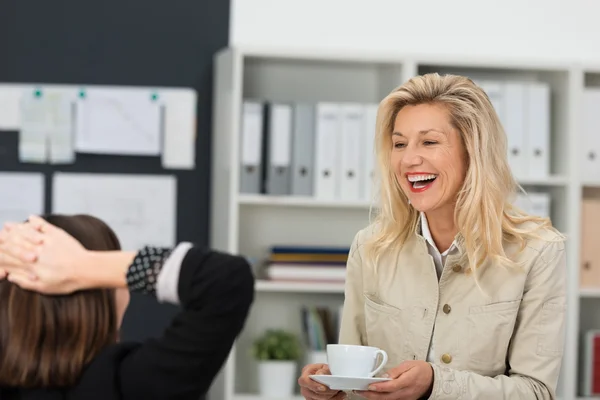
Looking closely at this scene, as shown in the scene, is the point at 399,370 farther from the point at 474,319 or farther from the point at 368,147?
the point at 368,147

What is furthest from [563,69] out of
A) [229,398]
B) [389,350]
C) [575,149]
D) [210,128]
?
[389,350]

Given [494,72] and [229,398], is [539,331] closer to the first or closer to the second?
[229,398]

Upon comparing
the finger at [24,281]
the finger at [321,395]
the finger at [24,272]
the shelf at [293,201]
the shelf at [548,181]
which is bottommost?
the finger at [321,395]

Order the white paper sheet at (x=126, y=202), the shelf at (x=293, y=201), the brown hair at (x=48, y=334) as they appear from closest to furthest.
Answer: the brown hair at (x=48, y=334)
the shelf at (x=293, y=201)
the white paper sheet at (x=126, y=202)

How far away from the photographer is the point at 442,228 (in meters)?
2.10

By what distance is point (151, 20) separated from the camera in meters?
3.89

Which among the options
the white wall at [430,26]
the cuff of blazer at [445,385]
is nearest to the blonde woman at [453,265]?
the cuff of blazer at [445,385]

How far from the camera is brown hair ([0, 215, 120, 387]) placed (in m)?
1.34

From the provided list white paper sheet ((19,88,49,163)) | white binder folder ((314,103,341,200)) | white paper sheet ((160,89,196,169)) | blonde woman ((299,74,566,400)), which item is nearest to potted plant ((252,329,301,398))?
white binder folder ((314,103,341,200))

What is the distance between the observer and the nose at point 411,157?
2.04 metres

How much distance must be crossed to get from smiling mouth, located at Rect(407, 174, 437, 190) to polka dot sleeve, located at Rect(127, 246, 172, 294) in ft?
2.91

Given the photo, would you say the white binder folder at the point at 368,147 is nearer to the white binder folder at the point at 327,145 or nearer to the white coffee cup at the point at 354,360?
the white binder folder at the point at 327,145

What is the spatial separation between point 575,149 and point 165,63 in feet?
5.20

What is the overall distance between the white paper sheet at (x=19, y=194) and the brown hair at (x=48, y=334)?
2478 millimetres
